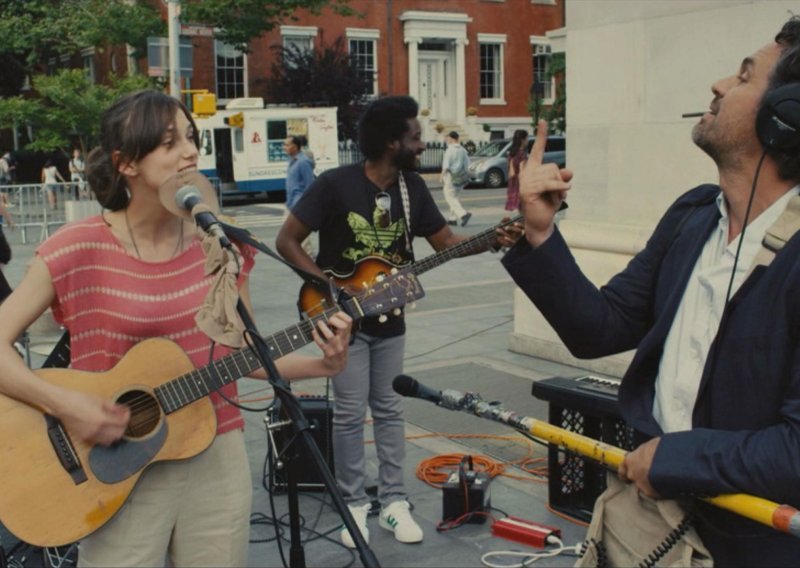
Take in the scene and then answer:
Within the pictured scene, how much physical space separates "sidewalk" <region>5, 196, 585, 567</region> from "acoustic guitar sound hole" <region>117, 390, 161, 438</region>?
0.46 m

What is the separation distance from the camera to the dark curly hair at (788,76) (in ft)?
6.87

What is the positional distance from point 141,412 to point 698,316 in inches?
66.7

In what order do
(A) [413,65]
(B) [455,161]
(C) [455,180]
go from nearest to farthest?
(C) [455,180], (B) [455,161], (A) [413,65]

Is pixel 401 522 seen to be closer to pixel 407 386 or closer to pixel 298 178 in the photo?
pixel 407 386

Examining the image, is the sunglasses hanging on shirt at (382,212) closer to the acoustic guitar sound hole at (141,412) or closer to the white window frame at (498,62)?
the acoustic guitar sound hole at (141,412)

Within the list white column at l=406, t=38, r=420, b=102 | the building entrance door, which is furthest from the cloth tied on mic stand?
the building entrance door

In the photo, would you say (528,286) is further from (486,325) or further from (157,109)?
(486,325)

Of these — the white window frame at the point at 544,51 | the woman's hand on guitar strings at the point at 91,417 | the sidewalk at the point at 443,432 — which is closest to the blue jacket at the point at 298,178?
the sidewalk at the point at 443,432

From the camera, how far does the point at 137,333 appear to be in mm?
2857

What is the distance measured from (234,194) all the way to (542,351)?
2192 centimetres

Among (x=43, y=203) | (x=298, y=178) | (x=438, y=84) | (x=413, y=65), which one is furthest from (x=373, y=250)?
(x=438, y=84)

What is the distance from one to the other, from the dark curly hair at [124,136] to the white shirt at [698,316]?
1.64 meters

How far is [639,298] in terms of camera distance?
8.07 feet

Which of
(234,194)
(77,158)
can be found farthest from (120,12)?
(234,194)
